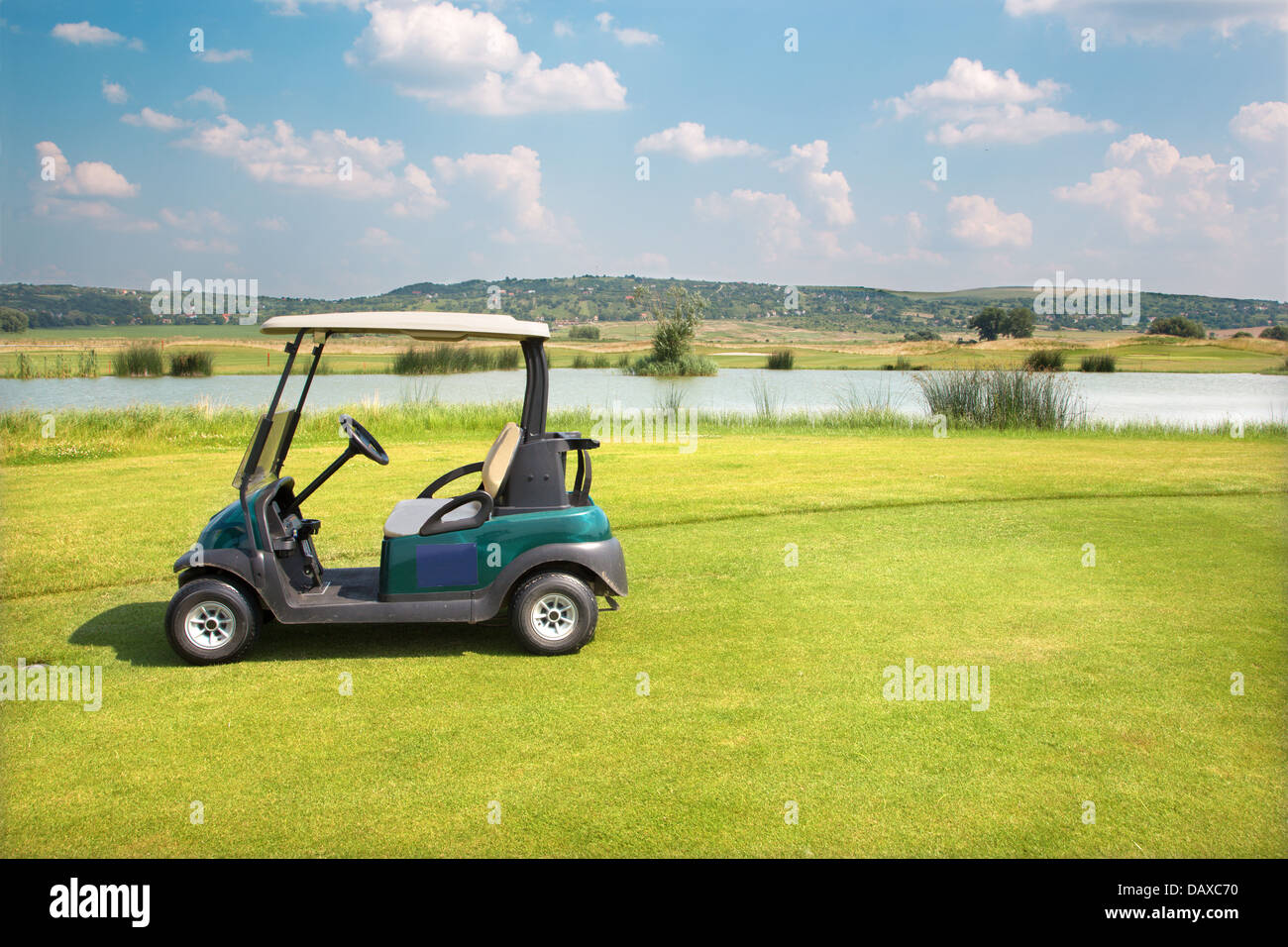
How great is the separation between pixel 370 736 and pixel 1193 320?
75.8 meters

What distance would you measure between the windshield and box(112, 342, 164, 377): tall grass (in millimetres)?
38871

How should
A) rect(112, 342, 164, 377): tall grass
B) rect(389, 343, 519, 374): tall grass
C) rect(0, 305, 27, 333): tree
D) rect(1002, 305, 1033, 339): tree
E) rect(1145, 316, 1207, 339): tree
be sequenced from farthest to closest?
rect(1145, 316, 1207, 339): tree < rect(1002, 305, 1033, 339): tree < rect(0, 305, 27, 333): tree < rect(112, 342, 164, 377): tall grass < rect(389, 343, 519, 374): tall grass

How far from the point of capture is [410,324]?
19.3 ft

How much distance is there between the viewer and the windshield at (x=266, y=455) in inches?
233

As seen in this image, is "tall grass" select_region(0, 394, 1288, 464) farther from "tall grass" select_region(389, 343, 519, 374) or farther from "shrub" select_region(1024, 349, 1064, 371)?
"shrub" select_region(1024, 349, 1064, 371)

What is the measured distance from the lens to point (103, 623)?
6.82 meters

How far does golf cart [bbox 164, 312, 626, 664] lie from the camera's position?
19.1 ft

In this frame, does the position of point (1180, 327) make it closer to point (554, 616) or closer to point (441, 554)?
point (554, 616)

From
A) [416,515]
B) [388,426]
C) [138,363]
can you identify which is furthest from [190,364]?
[416,515]

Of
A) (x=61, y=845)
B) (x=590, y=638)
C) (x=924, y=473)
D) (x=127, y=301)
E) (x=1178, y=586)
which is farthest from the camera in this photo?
(x=127, y=301)

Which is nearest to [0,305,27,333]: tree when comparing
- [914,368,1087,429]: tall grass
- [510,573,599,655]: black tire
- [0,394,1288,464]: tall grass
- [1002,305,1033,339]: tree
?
[0,394,1288,464]: tall grass

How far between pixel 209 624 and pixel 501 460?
198cm
